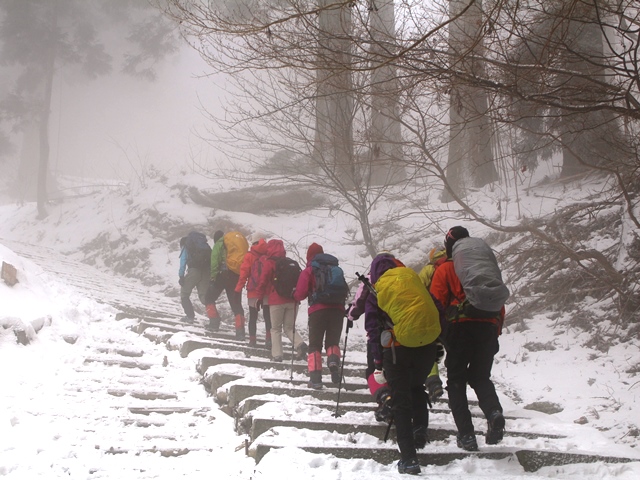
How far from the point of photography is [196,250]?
965 cm

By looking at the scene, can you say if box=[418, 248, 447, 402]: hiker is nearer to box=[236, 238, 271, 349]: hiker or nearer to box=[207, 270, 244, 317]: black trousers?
box=[236, 238, 271, 349]: hiker

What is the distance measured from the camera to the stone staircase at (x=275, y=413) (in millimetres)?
4641

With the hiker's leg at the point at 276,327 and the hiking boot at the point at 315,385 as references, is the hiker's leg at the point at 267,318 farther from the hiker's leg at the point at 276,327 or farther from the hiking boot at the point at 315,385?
the hiking boot at the point at 315,385

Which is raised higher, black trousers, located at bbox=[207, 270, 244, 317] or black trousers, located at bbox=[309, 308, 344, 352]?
black trousers, located at bbox=[207, 270, 244, 317]

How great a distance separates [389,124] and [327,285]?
4265mm

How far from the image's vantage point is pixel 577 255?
22.7ft

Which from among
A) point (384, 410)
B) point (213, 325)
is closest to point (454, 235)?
point (384, 410)

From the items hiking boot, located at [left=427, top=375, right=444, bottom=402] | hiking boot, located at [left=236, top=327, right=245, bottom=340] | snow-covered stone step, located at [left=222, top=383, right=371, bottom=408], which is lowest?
snow-covered stone step, located at [left=222, top=383, right=371, bottom=408]

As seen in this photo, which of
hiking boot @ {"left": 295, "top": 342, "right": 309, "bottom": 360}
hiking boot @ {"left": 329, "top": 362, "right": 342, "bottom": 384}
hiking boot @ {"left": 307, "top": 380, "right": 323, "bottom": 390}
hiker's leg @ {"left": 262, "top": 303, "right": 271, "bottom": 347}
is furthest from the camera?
hiker's leg @ {"left": 262, "top": 303, "right": 271, "bottom": 347}

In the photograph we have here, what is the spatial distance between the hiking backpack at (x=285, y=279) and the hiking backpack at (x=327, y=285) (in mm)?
813

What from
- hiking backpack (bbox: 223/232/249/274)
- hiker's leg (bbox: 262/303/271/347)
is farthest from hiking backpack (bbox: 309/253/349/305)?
hiking backpack (bbox: 223/232/249/274)

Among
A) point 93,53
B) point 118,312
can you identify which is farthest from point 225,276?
point 93,53

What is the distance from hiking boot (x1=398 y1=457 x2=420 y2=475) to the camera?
4234mm

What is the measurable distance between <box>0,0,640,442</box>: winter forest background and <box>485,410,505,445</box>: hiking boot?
2.45 meters
